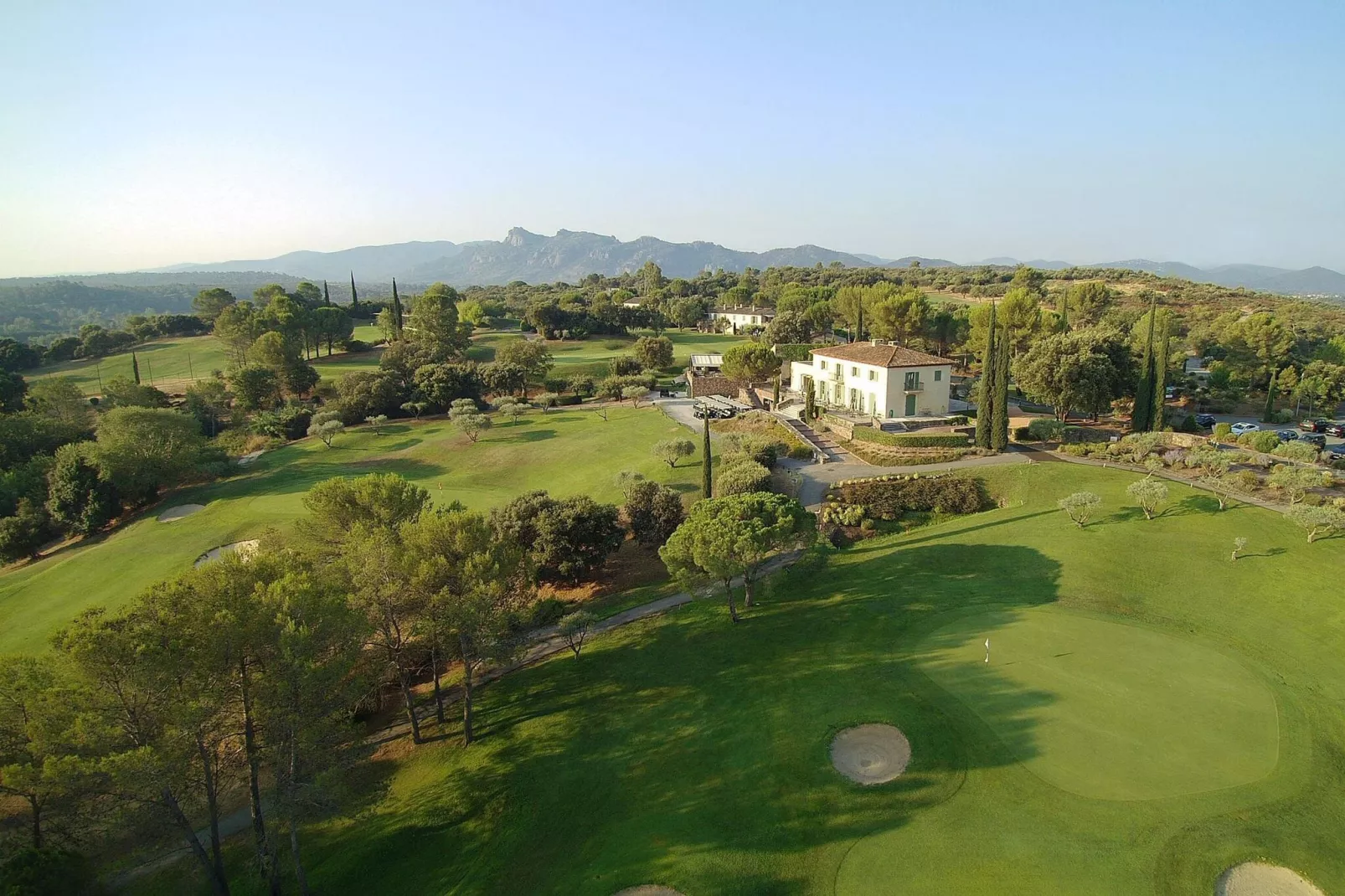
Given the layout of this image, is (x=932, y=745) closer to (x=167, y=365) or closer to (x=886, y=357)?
(x=886, y=357)

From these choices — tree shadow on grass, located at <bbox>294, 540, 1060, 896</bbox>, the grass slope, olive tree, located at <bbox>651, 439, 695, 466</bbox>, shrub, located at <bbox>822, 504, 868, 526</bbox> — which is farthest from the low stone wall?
the grass slope

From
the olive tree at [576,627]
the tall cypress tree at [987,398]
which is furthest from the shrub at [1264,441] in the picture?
the olive tree at [576,627]

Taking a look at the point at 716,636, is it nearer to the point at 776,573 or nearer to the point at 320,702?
the point at 776,573

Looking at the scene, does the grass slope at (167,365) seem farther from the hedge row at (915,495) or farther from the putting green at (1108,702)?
the putting green at (1108,702)

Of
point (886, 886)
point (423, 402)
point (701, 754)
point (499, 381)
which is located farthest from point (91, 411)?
point (886, 886)

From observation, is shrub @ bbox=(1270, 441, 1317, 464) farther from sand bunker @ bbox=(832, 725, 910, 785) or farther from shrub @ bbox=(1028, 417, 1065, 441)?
sand bunker @ bbox=(832, 725, 910, 785)

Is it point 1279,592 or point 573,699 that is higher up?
point 1279,592
